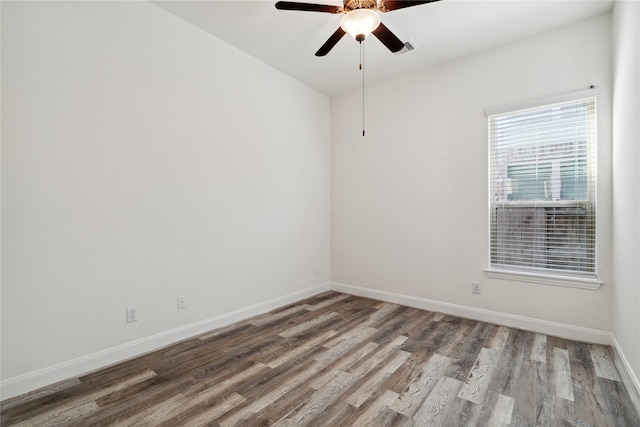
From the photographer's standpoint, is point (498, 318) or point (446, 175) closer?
point (498, 318)

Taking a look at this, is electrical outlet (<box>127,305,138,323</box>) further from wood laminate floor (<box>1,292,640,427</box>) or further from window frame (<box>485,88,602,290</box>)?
window frame (<box>485,88,602,290</box>)

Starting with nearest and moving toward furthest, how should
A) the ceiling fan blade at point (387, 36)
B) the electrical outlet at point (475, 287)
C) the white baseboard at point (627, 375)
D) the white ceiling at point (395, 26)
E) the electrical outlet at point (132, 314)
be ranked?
1. the white baseboard at point (627, 375)
2. the ceiling fan blade at point (387, 36)
3. the electrical outlet at point (132, 314)
4. the white ceiling at point (395, 26)
5. the electrical outlet at point (475, 287)

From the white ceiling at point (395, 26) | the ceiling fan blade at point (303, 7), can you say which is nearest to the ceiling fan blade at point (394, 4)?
the ceiling fan blade at point (303, 7)

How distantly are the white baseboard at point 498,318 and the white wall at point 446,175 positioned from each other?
0.05 metres

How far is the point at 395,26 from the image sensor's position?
2832 millimetres

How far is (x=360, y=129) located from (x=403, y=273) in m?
2.09

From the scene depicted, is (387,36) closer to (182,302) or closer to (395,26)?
(395,26)

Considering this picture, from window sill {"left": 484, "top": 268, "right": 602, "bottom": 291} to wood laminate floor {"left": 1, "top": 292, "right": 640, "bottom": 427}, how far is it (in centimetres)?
52

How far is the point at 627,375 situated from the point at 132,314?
3.75 metres

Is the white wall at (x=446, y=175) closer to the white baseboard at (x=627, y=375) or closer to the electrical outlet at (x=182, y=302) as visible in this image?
the white baseboard at (x=627, y=375)

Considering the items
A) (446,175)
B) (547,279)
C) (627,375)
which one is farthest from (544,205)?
(627,375)

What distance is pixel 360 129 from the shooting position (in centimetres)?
431

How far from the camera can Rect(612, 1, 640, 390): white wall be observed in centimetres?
195

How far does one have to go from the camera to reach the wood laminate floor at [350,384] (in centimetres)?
176
